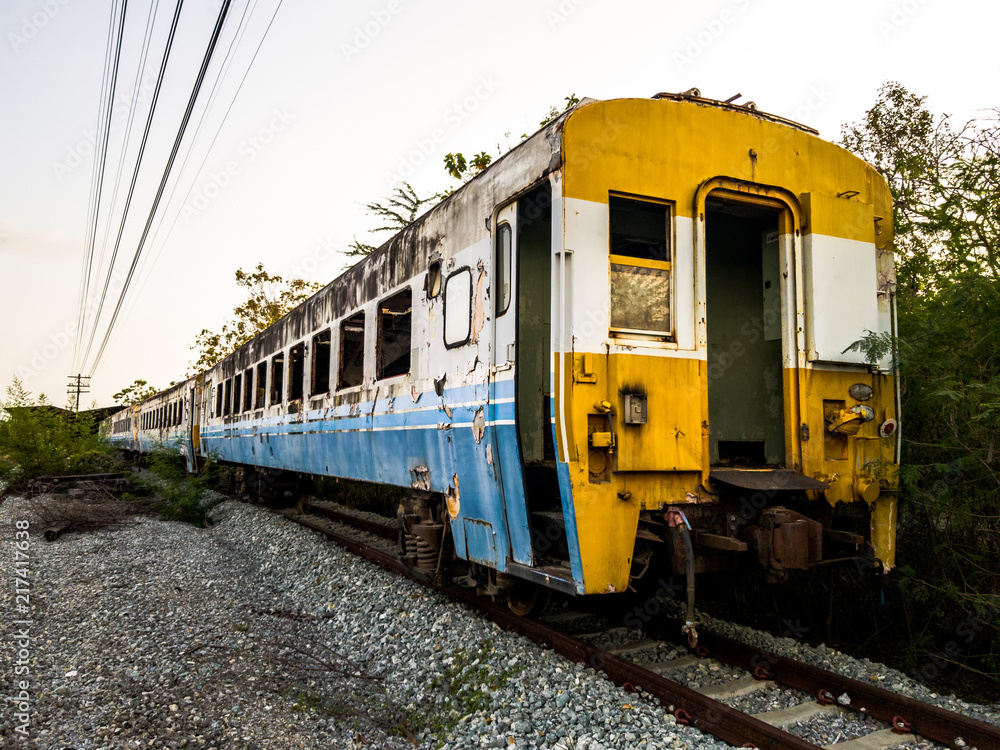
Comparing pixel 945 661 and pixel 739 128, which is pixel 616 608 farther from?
pixel 739 128

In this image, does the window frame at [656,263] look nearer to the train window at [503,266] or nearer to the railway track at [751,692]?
the train window at [503,266]

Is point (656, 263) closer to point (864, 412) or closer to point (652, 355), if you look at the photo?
point (652, 355)

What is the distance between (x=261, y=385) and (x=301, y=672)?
819 centimetres

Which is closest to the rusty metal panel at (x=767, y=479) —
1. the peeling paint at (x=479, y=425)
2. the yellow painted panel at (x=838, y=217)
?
the peeling paint at (x=479, y=425)

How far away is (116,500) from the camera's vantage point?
46.0 ft

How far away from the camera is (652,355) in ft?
13.2

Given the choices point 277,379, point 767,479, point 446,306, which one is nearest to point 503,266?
point 446,306

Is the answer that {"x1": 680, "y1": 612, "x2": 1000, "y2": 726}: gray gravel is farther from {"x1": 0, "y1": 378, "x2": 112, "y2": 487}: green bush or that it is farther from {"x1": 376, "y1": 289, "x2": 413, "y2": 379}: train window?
{"x1": 0, "y1": 378, "x2": 112, "y2": 487}: green bush

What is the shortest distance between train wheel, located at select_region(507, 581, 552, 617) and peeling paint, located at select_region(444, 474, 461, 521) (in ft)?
2.26

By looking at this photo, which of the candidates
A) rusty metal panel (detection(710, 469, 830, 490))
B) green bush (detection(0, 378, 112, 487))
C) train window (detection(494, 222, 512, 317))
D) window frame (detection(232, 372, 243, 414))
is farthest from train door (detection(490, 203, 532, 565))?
green bush (detection(0, 378, 112, 487))

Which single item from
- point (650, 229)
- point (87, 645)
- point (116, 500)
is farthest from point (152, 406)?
point (650, 229)

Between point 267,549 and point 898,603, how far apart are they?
7.47 metres

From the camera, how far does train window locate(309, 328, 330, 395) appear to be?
8.74 m

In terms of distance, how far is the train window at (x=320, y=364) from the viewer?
874 centimetres
